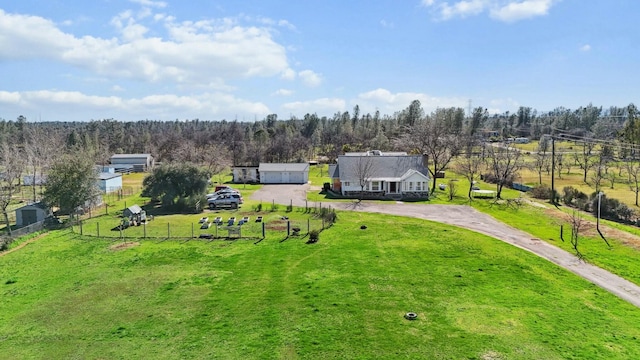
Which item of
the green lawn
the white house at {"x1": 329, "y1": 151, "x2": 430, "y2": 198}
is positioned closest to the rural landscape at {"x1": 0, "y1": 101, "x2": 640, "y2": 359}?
the green lawn

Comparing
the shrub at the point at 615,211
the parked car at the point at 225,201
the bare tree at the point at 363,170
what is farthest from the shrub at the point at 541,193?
the parked car at the point at 225,201

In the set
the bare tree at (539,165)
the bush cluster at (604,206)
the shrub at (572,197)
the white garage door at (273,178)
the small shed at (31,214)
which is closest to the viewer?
the small shed at (31,214)

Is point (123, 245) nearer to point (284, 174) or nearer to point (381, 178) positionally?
point (381, 178)

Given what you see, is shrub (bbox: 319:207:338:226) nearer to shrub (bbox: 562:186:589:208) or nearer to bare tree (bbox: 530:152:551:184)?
shrub (bbox: 562:186:589:208)

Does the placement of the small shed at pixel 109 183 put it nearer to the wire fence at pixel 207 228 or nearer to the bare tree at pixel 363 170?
the wire fence at pixel 207 228

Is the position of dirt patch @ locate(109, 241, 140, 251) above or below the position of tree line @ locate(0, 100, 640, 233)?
below

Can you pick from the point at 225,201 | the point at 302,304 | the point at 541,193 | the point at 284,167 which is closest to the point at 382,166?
the point at 284,167
